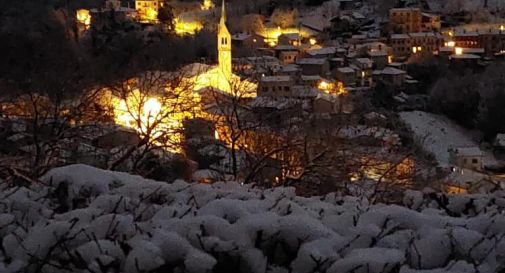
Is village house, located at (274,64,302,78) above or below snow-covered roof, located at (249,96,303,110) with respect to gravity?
below

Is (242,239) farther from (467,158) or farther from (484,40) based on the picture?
(484,40)

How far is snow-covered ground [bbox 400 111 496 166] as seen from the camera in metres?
12.6

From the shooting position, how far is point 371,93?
52.0ft

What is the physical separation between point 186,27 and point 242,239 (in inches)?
846

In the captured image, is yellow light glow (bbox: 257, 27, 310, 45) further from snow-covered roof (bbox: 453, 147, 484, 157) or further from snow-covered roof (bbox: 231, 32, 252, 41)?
snow-covered roof (bbox: 453, 147, 484, 157)

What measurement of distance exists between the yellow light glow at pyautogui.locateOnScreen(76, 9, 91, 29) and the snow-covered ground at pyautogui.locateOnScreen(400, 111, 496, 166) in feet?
32.6

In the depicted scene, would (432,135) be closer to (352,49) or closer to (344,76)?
(344,76)

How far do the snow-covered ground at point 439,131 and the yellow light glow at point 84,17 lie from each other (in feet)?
32.6

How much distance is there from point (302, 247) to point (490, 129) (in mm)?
13715

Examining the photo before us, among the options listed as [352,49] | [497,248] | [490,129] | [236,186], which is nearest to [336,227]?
[497,248]

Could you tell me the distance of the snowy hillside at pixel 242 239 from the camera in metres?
1.14

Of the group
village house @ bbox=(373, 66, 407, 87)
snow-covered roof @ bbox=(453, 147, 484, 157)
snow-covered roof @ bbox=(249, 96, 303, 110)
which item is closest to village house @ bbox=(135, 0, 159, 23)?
village house @ bbox=(373, 66, 407, 87)

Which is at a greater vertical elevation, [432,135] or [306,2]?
[306,2]

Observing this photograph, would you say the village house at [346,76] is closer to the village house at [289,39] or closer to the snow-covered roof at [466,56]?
the snow-covered roof at [466,56]
